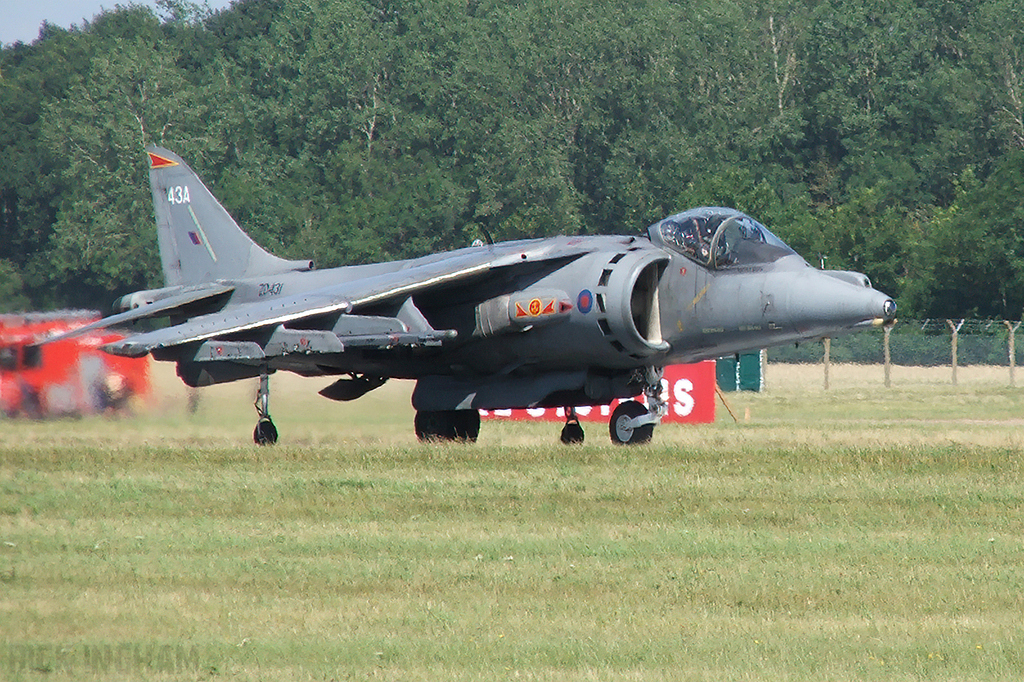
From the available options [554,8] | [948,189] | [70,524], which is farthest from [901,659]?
[554,8]

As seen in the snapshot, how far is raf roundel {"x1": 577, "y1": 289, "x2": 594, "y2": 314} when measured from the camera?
56.0 feet

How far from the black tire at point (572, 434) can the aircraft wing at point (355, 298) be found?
2209mm

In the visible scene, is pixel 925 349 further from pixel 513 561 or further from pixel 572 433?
pixel 513 561

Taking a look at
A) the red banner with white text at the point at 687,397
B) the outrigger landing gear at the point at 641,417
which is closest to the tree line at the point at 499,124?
the red banner with white text at the point at 687,397

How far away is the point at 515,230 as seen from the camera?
61844 mm

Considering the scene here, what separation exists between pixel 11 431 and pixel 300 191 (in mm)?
48694

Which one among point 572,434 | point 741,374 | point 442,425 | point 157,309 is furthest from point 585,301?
point 741,374

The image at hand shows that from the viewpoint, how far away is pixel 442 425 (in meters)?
19.1

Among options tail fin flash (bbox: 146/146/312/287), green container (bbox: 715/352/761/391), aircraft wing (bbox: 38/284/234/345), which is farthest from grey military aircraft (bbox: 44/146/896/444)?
green container (bbox: 715/352/761/391)

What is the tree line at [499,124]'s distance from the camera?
65.3 metres

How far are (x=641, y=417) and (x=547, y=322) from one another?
1.63 metres

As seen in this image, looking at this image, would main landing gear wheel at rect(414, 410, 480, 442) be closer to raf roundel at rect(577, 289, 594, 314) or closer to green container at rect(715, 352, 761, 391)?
raf roundel at rect(577, 289, 594, 314)

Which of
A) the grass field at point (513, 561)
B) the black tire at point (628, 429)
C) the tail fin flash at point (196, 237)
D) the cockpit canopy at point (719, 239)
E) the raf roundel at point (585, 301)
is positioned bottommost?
the grass field at point (513, 561)

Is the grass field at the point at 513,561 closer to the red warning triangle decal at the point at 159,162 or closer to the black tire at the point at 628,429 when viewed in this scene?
the black tire at the point at 628,429
